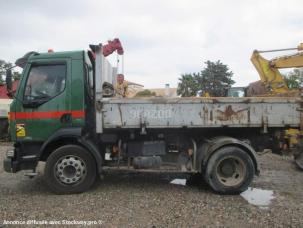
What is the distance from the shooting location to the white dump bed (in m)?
6.73

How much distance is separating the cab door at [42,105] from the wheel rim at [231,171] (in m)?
3.09

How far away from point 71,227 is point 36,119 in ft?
8.74

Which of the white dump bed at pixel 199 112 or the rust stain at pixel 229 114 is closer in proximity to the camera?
the white dump bed at pixel 199 112

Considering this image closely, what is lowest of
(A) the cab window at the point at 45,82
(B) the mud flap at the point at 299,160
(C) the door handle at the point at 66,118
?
(B) the mud flap at the point at 299,160

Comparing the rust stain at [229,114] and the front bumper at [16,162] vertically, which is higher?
the rust stain at [229,114]

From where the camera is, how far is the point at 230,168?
6.95 m

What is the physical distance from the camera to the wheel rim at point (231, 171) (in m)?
6.86

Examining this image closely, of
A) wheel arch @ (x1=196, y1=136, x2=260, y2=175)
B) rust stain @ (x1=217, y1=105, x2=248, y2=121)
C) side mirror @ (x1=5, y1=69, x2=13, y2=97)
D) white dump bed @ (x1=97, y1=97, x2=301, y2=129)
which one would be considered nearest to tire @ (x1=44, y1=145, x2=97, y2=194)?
white dump bed @ (x1=97, y1=97, x2=301, y2=129)

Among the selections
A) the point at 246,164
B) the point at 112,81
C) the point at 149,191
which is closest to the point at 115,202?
the point at 149,191

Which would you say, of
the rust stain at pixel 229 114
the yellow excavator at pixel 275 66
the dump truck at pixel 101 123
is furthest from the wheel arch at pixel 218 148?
the yellow excavator at pixel 275 66

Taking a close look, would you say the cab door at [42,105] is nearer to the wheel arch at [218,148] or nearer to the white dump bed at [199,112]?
the white dump bed at [199,112]

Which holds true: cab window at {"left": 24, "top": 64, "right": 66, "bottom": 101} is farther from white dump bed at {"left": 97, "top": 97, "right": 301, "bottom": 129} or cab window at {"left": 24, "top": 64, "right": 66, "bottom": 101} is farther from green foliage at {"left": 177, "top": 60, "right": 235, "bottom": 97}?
green foliage at {"left": 177, "top": 60, "right": 235, "bottom": 97}

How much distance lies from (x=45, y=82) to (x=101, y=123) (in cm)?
140

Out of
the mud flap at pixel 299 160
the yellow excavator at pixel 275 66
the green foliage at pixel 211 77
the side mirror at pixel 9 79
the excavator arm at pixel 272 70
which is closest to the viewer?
the side mirror at pixel 9 79
